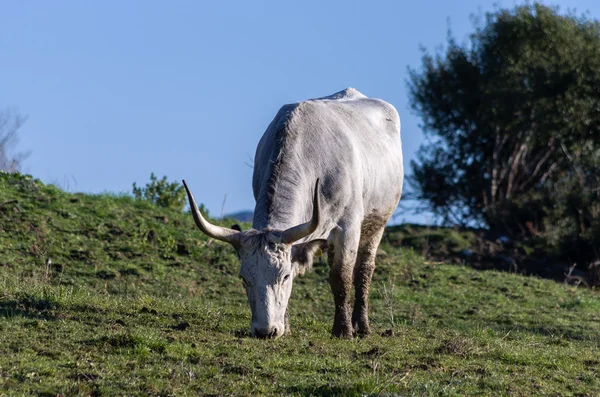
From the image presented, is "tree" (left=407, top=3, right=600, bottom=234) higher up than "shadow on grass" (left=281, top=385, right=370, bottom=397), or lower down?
higher up

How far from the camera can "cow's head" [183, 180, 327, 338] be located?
8.42 meters

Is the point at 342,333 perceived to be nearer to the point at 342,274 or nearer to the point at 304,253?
the point at 342,274

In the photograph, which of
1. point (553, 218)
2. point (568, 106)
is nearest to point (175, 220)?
point (553, 218)

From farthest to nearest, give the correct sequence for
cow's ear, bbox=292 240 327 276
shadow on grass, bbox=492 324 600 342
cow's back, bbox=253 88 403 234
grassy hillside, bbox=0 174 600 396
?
shadow on grass, bbox=492 324 600 342 → cow's back, bbox=253 88 403 234 → cow's ear, bbox=292 240 327 276 → grassy hillside, bbox=0 174 600 396

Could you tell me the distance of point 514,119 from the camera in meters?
26.2

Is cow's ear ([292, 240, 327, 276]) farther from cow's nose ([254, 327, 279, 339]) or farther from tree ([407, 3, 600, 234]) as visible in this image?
tree ([407, 3, 600, 234])

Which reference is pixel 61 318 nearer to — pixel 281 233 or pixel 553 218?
pixel 281 233

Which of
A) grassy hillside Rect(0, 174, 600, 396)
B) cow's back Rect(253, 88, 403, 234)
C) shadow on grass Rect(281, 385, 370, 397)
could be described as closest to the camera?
shadow on grass Rect(281, 385, 370, 397)

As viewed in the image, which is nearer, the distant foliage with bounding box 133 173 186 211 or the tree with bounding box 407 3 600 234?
the distant foliage with bounding box 133 173 186 211

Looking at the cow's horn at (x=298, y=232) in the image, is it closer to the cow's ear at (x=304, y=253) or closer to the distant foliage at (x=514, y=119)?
the cow's ear at (x=304, y=253)

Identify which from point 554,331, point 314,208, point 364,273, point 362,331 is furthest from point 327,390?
point 554,331

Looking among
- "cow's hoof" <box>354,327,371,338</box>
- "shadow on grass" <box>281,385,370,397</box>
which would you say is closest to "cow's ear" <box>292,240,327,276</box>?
"cow's hoof" <box>354,327,371,338</box>

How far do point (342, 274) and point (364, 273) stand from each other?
151cm

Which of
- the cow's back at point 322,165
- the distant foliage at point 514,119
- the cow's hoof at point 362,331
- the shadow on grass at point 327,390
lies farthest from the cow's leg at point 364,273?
the distant foliage at point 514,119
